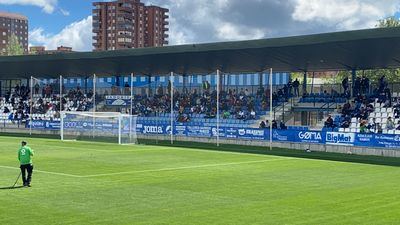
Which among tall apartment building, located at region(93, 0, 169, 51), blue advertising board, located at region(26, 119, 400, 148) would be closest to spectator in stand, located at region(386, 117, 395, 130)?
blue advertising board, located at region(26, 119, 400, 148)

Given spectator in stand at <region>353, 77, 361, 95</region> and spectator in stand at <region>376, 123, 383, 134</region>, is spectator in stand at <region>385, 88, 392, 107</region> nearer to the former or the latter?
spectator in stand at <region>353, 77, 361, 95</region>

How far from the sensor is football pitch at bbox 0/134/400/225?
14.4m

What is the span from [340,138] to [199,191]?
1916cm

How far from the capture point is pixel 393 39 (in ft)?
115

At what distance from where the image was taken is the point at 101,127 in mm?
45625

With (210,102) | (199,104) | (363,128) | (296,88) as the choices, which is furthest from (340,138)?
(199,104)

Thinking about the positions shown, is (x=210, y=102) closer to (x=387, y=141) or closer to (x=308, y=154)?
(x=308, y=154)

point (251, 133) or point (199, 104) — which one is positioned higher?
point (199, 104)

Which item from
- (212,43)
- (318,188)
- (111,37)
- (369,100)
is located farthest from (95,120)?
(111,37)

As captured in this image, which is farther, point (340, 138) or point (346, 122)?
point (346, 122)

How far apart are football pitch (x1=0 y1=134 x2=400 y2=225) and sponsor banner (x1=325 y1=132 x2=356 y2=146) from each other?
19.3ft

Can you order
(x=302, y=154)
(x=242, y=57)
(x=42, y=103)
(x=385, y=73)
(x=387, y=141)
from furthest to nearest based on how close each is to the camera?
1. (x=385, y=73)
2. (x=42, y=103)
3. (x=242, y=57)
4. (x=302, y=154)
5. (x=387, y=141)

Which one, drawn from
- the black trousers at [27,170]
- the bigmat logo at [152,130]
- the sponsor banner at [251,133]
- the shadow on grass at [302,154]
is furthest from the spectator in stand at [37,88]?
the black trousers at [27,170]

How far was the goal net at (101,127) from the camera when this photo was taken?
145 ft
